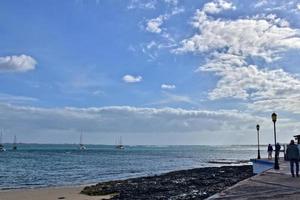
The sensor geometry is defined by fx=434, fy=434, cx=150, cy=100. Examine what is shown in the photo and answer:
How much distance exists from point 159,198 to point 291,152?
296 inches

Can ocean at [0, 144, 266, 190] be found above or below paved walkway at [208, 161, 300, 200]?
below

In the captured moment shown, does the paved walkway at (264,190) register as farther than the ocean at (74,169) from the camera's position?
No

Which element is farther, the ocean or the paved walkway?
the ocean

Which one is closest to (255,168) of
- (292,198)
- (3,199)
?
(3,199)

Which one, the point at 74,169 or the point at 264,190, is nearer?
the point at 264,190

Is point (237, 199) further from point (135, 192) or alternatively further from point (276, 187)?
point (135, 192)

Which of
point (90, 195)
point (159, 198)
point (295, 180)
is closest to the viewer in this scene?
point (295, 180)

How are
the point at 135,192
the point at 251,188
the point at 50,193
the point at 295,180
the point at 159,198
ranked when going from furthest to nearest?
the point at 50,193, the point at 135,192, the point at 159,198, the point at 295,180, the point at 251,188

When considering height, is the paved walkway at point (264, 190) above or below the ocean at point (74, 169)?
above

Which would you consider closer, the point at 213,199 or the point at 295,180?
the point at 213,199

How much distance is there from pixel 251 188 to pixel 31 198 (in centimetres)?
1789

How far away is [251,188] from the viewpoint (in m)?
13.6

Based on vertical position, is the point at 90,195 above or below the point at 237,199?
below

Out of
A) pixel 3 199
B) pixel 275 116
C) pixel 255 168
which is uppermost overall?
pixel 275 116
